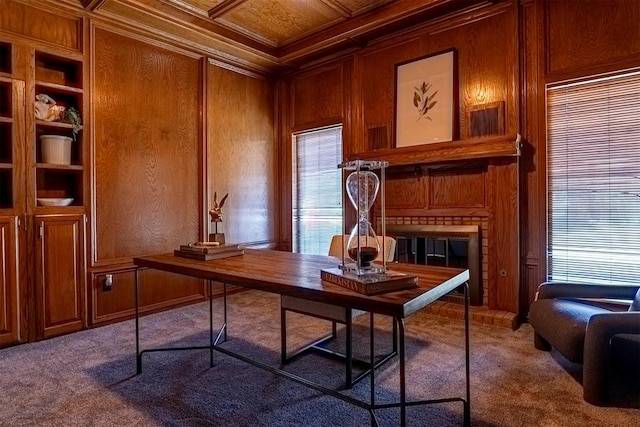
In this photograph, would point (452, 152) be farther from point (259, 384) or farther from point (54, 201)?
point (54, 201)

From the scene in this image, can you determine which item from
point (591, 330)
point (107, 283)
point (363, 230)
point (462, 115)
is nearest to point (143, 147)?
point (107, 283)

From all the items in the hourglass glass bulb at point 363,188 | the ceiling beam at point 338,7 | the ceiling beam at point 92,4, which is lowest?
the hourglass glass bulb at point 363,188

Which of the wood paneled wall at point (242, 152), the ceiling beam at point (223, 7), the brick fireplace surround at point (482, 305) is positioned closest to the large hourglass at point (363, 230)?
the brick fireplace surround at point (482, 305)

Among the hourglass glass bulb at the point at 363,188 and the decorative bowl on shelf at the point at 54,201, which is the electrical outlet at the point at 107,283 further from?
the hourglass glass bulb at the point at 363,188

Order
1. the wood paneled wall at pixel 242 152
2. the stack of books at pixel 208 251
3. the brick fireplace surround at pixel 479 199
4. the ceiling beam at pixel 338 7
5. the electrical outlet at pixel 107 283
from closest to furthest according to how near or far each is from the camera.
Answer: the stack of books at pixel 208 251 < the brick fireplace surround at pixel 479 199 < the electrical outlet at pixel 107 283 < the ceiling beam at pixel 338 7 < the wood paneled wall at pixel 242 152

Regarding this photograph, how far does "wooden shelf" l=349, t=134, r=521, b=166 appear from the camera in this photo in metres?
3.17

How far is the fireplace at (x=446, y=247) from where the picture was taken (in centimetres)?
347

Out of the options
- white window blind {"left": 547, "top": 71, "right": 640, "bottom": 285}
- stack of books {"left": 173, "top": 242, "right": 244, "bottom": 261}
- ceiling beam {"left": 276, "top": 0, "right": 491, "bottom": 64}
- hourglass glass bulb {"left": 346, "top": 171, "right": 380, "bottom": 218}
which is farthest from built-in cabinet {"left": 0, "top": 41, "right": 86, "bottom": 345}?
white window blind {"left": 547, "top": 71, "right": 640, "bottom": 285}

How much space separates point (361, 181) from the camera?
1.71 m

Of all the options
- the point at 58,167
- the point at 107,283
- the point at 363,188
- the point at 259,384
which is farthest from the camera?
the point at 107,283

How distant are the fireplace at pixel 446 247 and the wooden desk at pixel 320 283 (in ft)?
5.70

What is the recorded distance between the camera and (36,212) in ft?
9.87

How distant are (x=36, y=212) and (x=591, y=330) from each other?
396 centimetres

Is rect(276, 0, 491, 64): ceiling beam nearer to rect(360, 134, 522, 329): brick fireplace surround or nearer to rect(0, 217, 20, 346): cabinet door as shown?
rect(360, 134, 522, 329): brick fireplace surround
